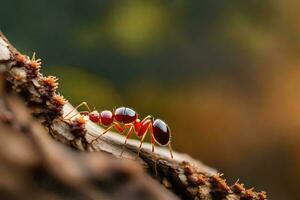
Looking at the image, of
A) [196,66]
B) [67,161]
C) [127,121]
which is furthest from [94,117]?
[196,66]

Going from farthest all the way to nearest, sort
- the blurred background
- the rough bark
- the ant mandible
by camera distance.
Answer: the blurred background
the ant mandible
the rough bark

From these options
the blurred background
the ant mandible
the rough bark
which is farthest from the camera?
the blurred background

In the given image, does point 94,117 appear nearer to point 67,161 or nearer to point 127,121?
point 127,121

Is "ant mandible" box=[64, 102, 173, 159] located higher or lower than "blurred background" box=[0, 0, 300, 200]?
lower

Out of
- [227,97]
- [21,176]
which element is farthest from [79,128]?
[227,97]

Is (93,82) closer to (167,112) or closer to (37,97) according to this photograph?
(167,112)

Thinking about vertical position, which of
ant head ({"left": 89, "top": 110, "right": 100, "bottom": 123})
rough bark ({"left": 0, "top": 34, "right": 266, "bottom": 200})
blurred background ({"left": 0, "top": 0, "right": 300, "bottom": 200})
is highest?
blurred background ({"left": 0, "top": 0, "right": 300, "bottom": 200})

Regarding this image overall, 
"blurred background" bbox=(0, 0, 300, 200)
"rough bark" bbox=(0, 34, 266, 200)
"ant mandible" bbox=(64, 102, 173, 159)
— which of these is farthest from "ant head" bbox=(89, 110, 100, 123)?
"blurred background" bbox=(0, 0, 300, 200)

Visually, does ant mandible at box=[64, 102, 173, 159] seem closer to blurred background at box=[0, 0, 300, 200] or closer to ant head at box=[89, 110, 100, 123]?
ant head at box=[89, 110, 100, 123]
